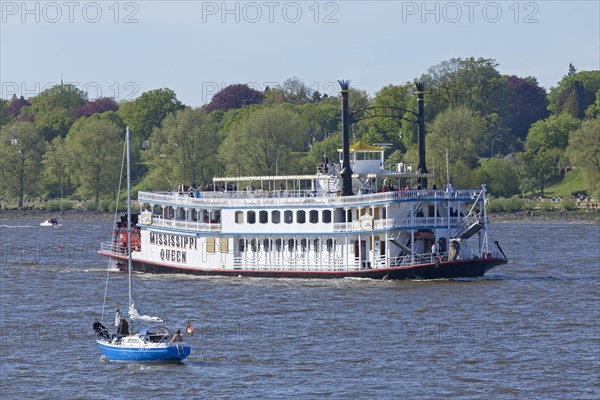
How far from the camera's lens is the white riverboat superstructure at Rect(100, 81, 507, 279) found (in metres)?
79.0

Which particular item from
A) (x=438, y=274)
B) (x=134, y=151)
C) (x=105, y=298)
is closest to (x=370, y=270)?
(x=438, y=274)

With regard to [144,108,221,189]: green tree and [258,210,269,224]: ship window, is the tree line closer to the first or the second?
[144,108,221,189]: green tree

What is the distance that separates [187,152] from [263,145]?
14809mm

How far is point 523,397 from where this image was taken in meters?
48.0

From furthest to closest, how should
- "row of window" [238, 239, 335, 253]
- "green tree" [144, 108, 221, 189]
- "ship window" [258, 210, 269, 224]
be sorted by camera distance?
"green tree" [144, 108, 221, 189]
"ship window" [258, 210, 269, 224]
"row of window" [238, 239, 335, 253]

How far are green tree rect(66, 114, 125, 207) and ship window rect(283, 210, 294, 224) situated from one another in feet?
353

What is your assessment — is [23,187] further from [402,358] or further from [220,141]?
[402,358]

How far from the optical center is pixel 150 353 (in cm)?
5294

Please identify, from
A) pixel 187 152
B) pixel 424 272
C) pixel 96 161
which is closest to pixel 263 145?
pixel 187 152

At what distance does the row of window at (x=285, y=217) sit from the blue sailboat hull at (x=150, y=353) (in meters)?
29.6

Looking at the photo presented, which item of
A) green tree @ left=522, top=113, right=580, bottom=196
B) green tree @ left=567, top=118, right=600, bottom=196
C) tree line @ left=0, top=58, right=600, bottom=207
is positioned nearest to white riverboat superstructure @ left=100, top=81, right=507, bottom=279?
tree line @ left=0, top=58, right=600, bottom=207

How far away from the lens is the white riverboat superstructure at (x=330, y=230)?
79.0m

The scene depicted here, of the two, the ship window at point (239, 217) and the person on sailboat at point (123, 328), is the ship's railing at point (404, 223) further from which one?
the person on sailboat at point (123, 328)

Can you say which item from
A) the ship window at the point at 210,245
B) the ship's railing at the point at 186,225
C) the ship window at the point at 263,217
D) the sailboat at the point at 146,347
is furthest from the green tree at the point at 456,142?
the sailboat at the point at 146,347
